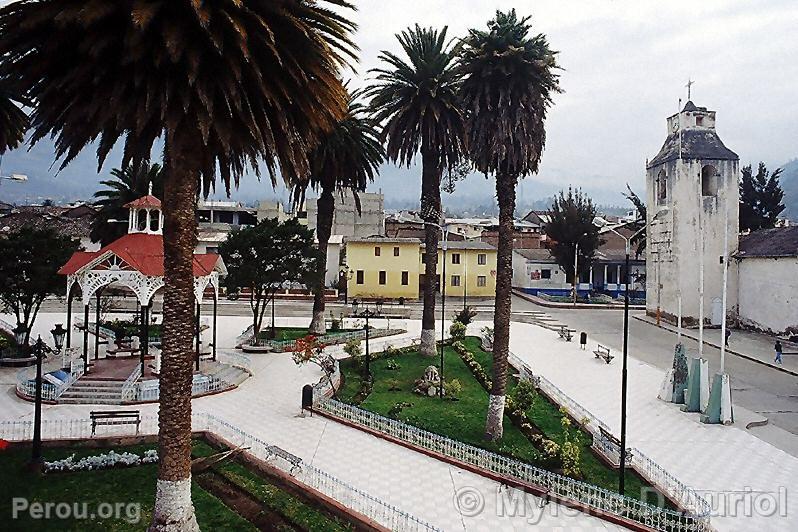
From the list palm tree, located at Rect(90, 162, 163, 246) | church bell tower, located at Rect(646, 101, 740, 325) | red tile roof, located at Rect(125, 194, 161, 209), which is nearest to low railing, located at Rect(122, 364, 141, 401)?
red tile roof, located at Rect(125, 194, 161, 209)

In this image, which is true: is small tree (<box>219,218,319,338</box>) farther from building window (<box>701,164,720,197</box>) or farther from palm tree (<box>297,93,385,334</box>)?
building window (<box>701,164,720,197</box>)

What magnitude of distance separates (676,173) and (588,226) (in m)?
14.8

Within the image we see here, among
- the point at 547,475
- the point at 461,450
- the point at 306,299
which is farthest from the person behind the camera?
the point at 306,299

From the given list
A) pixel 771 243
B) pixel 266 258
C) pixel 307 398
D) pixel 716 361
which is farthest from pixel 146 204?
pixel 771 243

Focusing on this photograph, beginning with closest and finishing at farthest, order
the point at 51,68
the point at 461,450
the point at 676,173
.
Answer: the point at 51,68, the point at 461,450, the point at 676,173

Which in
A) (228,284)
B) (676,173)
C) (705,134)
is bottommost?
(228,284)

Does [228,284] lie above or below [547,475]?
above

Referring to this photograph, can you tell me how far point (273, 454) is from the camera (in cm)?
1477

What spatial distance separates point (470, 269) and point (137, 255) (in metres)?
41.8

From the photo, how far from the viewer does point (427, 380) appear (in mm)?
23219

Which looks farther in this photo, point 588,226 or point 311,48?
Result: point 588,226

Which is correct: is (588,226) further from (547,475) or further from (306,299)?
(547,475)

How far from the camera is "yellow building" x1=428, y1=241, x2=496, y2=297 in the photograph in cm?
5900

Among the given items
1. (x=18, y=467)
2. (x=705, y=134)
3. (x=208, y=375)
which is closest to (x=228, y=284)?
(x=208, y=375)
